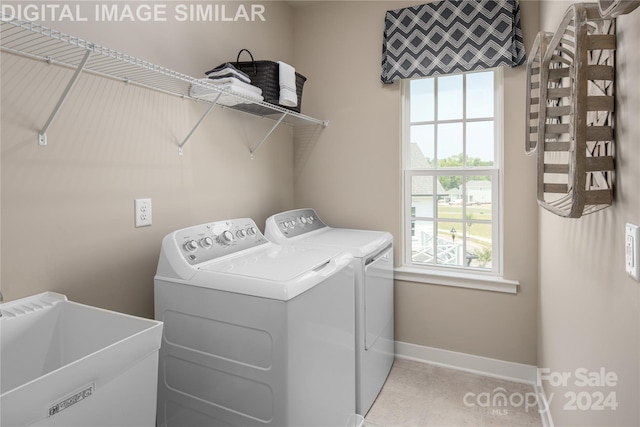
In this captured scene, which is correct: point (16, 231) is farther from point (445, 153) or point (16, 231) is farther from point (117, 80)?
point (445, 153)

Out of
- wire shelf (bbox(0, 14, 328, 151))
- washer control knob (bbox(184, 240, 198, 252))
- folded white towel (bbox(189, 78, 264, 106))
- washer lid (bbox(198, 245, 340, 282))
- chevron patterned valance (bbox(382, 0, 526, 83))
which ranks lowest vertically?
washer lid (bbox(198, 245, 340, 282))

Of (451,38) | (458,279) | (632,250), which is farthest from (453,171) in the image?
(632,250)

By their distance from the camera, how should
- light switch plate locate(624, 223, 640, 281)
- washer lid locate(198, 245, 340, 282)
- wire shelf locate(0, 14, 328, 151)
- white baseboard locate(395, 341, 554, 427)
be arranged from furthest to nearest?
white baseboard locate(395, 341, 554, 427), washer lid locate(198, 245, 340, 282), wire shelf locate(0, 14, 328, 151), light switch plate locate(624, 223, 640, 281)

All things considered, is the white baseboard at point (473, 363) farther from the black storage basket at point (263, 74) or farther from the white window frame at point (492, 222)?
the black storage basket at point (263, 74)

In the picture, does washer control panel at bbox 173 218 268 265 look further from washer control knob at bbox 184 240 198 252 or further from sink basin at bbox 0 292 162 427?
sink basin at bbox 0 292 162 427

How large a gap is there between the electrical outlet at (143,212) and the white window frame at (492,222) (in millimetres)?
1697

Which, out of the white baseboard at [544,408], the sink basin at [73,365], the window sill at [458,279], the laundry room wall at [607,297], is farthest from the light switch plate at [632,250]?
the window sill at [458,279]

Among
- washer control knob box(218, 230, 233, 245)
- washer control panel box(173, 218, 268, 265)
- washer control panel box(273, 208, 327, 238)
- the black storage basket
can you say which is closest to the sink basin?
washer control panel box(173, 218, 268, 265)

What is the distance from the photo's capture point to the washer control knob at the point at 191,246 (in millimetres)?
1590

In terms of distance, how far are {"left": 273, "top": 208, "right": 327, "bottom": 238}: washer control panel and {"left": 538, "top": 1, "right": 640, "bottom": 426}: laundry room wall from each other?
1.44m

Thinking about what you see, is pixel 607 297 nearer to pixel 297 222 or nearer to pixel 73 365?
pixel 73 365

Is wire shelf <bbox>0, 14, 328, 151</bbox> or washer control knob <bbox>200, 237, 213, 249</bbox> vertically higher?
wire shelf <bbox>0, 14, 328, 151</bbox>

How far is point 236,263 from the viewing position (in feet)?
5.33

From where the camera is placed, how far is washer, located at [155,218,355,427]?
1.32 metres
